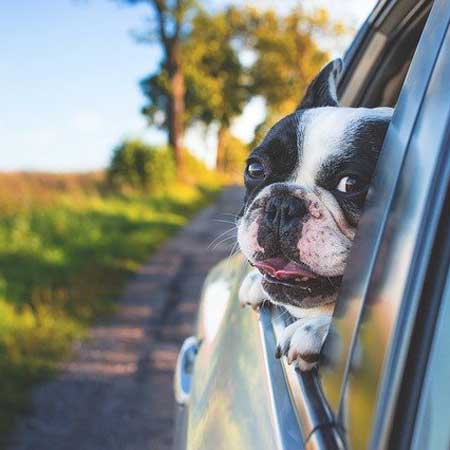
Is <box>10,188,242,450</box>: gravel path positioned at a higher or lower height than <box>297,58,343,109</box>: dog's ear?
lower

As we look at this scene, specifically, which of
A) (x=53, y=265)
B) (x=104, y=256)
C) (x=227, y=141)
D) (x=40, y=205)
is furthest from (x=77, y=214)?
(x=227, y=141)

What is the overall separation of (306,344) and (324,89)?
1.03 m

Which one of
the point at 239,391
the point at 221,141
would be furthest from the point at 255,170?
the point at 221,141

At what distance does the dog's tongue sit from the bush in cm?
1725

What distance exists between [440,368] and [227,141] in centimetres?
3667

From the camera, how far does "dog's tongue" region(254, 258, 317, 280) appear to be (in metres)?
1.63

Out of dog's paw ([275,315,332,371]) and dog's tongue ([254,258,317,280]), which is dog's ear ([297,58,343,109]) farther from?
dog's paw ([275,315,332,371])

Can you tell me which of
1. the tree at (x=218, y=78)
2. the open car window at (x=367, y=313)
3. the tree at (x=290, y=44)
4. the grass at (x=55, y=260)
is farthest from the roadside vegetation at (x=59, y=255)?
the tree at (x=218, y=78)

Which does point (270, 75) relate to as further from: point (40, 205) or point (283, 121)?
point (283, 121)

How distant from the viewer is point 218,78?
119ft

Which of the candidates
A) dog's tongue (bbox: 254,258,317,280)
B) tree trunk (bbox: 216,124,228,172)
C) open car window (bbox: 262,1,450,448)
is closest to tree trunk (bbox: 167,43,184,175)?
tree trunk (bbox: 216,124,228,172)

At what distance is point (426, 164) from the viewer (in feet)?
3.28

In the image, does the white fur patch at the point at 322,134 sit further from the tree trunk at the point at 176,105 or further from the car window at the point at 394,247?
the tree trunk at the point at 176,105

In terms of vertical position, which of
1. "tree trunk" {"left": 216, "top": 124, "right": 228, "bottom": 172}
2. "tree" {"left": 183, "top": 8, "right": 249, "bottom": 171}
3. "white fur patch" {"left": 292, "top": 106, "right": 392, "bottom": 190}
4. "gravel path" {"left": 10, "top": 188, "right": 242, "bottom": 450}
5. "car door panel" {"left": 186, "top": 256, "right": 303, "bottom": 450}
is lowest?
"tree trunk" {"left": 216, "top": 124, "right": 228, "bottom": 172}
